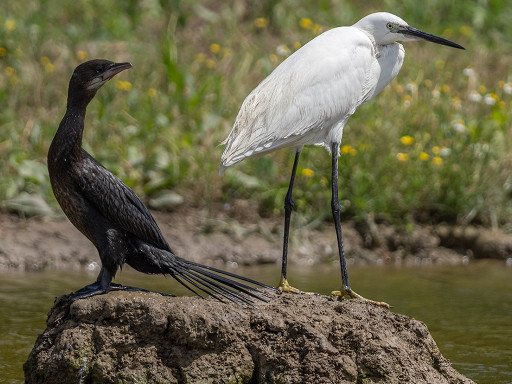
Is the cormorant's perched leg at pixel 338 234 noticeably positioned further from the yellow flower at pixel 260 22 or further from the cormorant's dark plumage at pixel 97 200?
the yellow flower at pixel 260 22

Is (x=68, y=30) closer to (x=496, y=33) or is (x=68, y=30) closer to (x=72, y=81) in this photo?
(x=496, y=33)

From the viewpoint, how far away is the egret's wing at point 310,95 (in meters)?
5.41

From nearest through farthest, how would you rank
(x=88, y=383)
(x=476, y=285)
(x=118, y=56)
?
(x=88, y=383) → (x=476, y=285) → (x=118, y=56)

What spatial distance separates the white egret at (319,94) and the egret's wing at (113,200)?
0.90m

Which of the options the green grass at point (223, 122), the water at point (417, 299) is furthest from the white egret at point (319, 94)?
the green grass at point (223, 122)

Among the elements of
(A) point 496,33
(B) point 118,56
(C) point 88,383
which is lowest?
(C) point 88,383

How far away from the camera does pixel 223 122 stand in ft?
30.3

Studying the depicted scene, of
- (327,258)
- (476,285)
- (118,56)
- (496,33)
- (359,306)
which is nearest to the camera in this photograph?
(359,306)

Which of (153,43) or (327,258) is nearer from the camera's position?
(327,258)

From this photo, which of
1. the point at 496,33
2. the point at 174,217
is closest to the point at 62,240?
the point at 174,217

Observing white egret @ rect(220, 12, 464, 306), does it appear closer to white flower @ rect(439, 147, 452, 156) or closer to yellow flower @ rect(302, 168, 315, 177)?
yellow flower @ rect(302, 168, 315, 177)

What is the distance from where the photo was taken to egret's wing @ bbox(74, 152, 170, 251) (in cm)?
440

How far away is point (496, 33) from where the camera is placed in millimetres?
12383

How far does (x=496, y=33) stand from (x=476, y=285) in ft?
19.1
